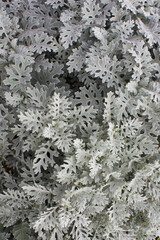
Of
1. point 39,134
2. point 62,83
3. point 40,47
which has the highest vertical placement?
point 40,47

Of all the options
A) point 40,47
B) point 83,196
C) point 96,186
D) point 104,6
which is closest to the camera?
point 83,196

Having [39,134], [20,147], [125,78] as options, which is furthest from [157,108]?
[20,147]

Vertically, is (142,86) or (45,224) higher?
(142,86)

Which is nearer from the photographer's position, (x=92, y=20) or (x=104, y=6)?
(x=92, y=20)

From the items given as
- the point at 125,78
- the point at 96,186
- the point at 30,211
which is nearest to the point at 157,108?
the point at 125,78

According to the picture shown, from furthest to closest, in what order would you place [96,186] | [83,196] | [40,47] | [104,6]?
[104,6], [40,47], [96,186], [83,196]

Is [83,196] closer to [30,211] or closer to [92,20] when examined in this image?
[30,211]
